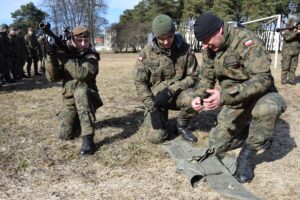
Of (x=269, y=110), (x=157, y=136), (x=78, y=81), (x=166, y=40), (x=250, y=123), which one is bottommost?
(x=157, y=136)

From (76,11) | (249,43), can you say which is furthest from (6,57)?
(76,11)

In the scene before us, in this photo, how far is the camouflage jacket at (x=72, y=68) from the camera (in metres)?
4.44

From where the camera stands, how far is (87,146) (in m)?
4.27

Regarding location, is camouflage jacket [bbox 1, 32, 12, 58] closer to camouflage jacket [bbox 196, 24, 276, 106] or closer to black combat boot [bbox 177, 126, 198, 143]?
black combat boot [bbox 177, 126, 198, 143]

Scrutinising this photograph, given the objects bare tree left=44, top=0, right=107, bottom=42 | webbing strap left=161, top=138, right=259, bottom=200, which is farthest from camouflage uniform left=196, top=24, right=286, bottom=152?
bare tree left=44, top=0, right=107, bottom=42

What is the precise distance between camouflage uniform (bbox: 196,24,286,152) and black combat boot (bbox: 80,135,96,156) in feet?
4.41

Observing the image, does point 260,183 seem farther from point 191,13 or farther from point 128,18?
point 128,18

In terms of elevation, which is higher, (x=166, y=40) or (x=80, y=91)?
(x=166, y=40)

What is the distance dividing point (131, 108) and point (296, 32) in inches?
197

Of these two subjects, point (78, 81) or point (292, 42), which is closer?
point (78, 81)

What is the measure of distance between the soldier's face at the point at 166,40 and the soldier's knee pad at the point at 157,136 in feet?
3.44

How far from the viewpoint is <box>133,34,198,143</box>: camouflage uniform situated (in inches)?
187

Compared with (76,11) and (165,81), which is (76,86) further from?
(76,11)

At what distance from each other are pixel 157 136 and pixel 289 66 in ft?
20.6
